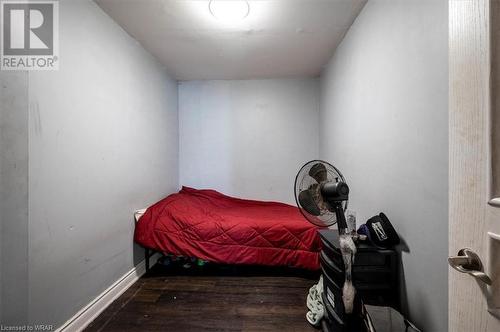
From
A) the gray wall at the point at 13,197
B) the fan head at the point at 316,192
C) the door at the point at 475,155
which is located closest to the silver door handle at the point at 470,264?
the door at the point at 475,155

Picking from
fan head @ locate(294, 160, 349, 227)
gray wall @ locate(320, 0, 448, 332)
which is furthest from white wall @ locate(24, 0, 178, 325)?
gray wall @ locate(320, 0, 448, 332)

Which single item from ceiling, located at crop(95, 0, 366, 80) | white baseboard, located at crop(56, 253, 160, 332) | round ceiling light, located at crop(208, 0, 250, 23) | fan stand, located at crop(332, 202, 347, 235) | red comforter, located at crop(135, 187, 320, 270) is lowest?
white baseboard, located at crop(56, 253, 160, 332)

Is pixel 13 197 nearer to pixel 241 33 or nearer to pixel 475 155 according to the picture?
pixel 475 155

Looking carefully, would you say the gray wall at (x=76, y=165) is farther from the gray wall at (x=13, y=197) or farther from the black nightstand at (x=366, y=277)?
the black nightstand at (x=366, y=277)

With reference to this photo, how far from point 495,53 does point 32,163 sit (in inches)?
76.1

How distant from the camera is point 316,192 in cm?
127

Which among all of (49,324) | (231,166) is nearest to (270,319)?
(49,324)

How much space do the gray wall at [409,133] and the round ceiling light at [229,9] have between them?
97 cm

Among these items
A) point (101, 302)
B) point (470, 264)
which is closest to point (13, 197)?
point (101, 302)

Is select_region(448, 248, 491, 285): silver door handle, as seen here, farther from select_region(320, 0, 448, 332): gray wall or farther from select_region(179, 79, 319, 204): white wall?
select_region(179, 79, 319, 204): white wall

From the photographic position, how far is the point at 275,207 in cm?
291

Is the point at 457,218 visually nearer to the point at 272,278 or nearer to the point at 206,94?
the point at 272,278

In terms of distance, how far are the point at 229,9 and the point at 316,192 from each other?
1.59 m

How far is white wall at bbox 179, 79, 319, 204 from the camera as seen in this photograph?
10.9 feet
